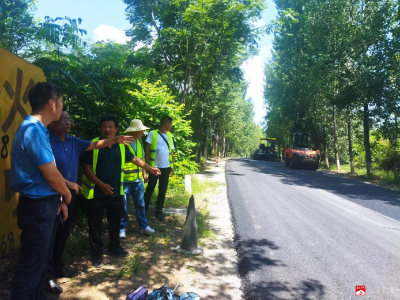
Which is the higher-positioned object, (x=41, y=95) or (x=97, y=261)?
(x=41, y=95)

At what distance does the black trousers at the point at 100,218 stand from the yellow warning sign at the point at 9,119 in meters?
0.86

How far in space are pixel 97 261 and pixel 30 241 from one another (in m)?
1.53

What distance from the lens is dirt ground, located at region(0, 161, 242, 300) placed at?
323cm

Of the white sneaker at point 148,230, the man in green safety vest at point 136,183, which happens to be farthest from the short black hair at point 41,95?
the white sneaker at point 148,230

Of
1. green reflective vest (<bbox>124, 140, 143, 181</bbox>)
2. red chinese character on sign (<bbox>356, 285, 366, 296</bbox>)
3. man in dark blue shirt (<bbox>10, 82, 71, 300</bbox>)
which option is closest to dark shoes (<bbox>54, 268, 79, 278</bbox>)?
man in dark blue shirt (<bbox>10, 82, 71, 300</bbox>)

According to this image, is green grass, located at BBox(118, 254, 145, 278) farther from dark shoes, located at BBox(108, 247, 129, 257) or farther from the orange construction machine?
the orange construction machine

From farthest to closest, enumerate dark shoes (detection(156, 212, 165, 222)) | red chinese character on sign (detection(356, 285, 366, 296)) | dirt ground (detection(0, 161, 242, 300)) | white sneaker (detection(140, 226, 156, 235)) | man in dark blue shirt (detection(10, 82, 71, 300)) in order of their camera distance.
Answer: dark shoes (detection(156, 212, 165, 222)) → white sneaker (detection(140, 226, 156, 235)) → red chinese character on sign (detection(356, 285, 366, 296)) → dirt ground (detection(0, 161, 242, 300)) → man in dark blue shirt (detection(10, 82, 71, 300))

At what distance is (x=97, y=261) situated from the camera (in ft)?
12.1

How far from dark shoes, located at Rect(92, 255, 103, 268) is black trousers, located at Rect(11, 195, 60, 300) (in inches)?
52.1

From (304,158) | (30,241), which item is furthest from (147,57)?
(304,158)

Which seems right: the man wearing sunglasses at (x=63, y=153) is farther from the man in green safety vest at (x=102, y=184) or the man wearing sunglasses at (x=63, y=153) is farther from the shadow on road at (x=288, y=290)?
the shadow on road at (x=288, y=290)

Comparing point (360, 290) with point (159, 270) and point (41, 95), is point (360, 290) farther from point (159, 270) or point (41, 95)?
point (41, 95)

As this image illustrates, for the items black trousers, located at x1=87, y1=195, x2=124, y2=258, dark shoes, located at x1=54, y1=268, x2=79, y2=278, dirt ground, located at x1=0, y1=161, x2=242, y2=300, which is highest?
black trousers, located at x1=87, y1=195, x2=124, y2=258

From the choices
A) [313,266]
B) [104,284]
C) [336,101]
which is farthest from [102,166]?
[336,101]
